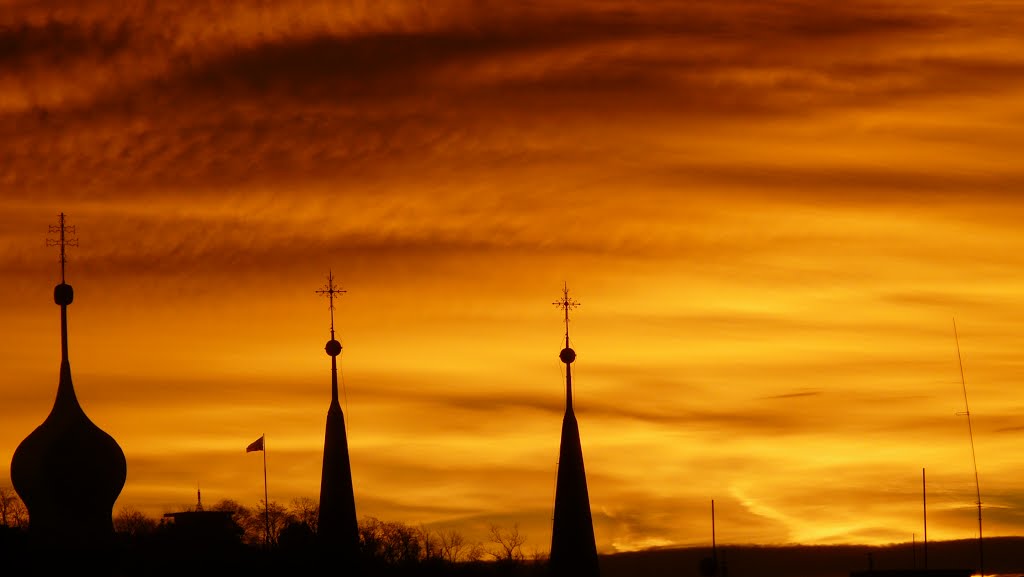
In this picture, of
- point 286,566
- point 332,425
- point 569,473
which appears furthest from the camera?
point 286,566

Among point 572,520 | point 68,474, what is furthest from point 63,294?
point 572,520

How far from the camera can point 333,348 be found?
189 m

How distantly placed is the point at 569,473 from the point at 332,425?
72.8 ft

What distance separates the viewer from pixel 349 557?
17588cm

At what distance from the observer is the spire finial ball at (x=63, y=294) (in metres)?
188

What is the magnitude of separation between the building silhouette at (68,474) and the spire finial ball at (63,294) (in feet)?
23.0

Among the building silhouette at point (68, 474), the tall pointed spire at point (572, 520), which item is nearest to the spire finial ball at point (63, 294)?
the building silhouette at point (68, 474)

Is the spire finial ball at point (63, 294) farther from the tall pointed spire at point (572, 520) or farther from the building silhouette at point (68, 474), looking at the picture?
the tall pointed spire at point (572, 520)

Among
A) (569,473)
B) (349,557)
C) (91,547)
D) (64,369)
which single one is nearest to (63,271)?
(64,369)

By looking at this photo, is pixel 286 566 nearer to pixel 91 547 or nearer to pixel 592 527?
pixel 91 547

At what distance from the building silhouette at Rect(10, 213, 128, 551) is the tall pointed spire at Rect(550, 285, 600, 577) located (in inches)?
1459

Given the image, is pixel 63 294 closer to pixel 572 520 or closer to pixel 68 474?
pixel 68 474

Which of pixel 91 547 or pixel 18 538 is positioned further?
pixel 18 538

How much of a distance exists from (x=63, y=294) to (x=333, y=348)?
22720mm
